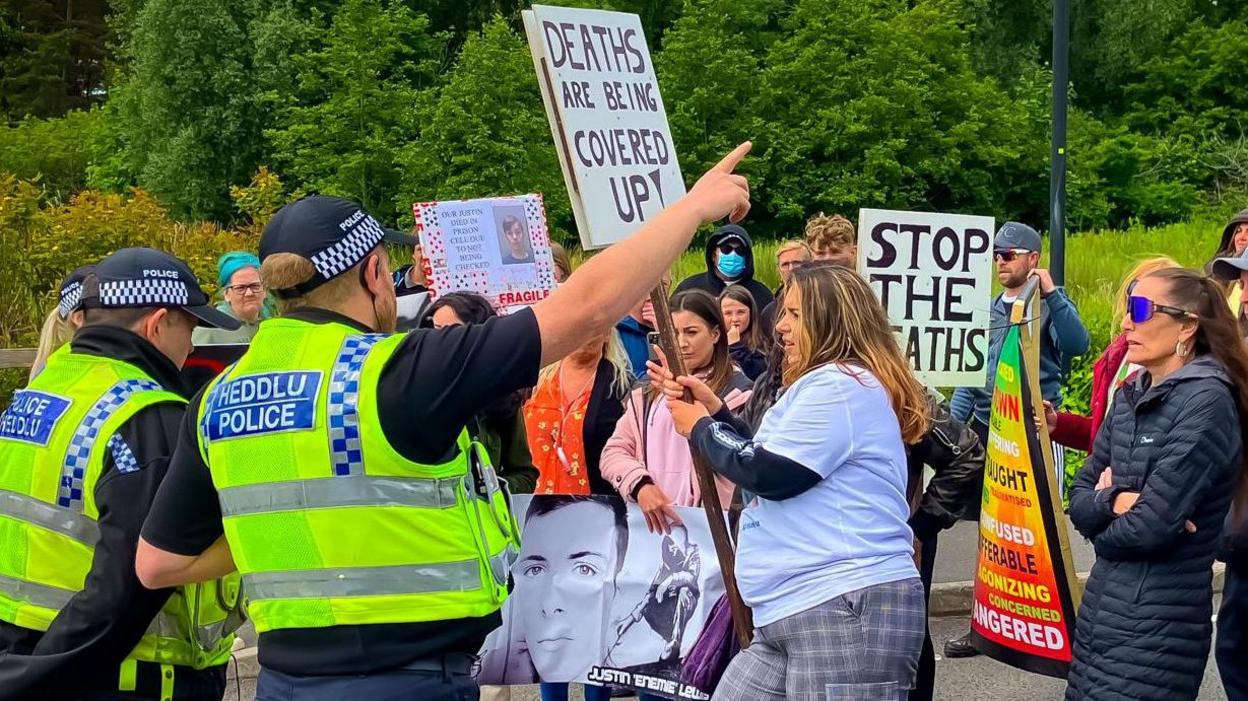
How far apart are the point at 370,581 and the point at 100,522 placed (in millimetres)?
840

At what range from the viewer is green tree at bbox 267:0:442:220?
72.9ft

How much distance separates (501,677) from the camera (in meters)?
4.84

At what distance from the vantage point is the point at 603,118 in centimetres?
399

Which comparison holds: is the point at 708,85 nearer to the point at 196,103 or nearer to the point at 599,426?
Answer: the point at 196,103

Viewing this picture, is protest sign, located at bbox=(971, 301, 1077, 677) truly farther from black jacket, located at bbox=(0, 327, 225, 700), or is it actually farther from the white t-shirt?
black jacket, located at bbox=(0, 327, 225, 700)

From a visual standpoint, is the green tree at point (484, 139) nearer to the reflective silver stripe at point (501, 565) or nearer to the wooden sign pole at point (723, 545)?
the wooden sign pole at point (723, 545)

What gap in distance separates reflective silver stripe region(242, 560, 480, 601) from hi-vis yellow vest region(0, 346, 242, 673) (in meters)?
0.65

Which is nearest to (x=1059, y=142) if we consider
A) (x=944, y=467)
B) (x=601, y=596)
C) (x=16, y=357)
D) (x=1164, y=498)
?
(x=944, y=467)

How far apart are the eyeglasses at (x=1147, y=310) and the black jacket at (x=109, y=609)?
115 inches

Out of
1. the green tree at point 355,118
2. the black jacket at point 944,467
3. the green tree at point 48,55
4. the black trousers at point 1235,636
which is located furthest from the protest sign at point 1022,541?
the green tree at point 48,55

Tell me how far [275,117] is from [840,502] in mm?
22461

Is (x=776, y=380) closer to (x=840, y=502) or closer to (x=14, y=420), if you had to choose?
(x=840, y=502)

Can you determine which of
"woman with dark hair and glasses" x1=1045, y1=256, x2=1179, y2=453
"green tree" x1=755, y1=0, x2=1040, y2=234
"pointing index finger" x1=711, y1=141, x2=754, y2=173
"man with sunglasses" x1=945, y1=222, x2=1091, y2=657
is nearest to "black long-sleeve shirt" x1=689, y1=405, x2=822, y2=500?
"pointing index finger" x1=711, y1=141, x2=754, y2=173

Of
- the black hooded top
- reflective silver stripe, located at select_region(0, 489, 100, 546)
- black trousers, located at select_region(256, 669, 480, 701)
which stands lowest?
the black hooded top
